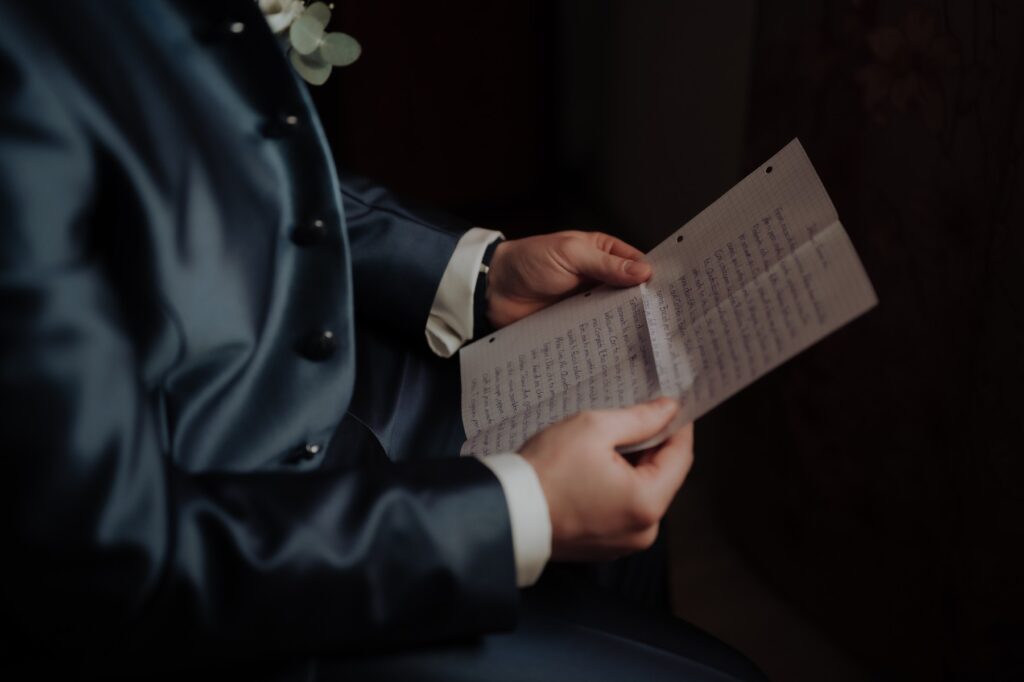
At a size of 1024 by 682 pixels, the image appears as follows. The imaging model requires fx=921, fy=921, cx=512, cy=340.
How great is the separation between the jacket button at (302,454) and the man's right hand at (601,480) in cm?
17

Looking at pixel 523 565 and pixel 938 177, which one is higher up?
pixel 938 177

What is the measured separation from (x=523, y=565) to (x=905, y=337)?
0.61 metres

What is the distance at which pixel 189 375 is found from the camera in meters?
0.62

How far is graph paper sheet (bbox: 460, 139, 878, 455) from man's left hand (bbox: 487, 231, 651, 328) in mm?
20

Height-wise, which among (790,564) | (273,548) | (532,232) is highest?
(273,548)

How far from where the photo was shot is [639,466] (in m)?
0.62

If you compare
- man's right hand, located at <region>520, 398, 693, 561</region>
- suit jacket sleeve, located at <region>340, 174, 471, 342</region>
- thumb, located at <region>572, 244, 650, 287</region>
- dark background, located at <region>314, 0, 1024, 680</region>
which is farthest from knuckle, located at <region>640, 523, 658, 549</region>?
dark background, located at <region>314, 0, 1024, 680</region>

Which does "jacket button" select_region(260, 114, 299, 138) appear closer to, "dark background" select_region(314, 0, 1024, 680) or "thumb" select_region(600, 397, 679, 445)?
"thumb" select_region(600, 397, 679, 445)

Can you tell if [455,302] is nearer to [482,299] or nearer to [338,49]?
[482,299]

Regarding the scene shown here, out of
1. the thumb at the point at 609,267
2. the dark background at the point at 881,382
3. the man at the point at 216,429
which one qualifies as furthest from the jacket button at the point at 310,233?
the dark background at the point at 881,382

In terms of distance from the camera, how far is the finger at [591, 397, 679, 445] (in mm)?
580

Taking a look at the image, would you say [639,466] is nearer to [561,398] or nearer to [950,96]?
[561,398]

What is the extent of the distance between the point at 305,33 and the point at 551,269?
29 cm

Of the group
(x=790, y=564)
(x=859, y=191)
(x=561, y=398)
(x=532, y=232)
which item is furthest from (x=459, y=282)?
(x=532, y=232)
